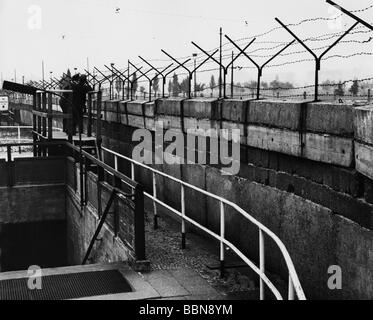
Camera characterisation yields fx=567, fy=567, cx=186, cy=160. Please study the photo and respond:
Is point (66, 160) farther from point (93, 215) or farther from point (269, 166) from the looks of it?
point (269, 166)

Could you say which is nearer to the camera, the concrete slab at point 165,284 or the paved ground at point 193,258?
the concrete slab at point 165,284

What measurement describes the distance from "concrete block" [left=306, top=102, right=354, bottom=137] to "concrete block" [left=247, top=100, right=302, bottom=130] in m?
0.31

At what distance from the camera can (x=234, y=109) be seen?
9125 millimetres

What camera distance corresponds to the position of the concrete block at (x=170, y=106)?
11.7 m

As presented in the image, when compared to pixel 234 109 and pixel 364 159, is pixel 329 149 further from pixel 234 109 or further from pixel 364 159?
pixel 234 109

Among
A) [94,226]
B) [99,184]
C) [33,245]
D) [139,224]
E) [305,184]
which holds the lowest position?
[33,245]

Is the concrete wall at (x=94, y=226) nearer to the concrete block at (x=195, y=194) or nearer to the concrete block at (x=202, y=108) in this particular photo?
the concrete block at (x=195, y=194)

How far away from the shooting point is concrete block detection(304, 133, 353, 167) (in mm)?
6160

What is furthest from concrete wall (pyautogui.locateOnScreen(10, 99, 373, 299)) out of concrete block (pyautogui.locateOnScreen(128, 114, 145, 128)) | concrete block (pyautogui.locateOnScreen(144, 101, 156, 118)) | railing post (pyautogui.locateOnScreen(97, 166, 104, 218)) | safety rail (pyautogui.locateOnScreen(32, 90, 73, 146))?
safety rail (pyautogui.locateOnScreen(32, 90, 73, 146))

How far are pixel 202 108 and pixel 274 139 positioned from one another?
281 centimetres

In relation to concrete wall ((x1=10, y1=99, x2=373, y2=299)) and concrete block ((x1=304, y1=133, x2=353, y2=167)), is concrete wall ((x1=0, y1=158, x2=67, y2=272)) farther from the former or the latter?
concrete block ((x1=304, y1=133, x2=353, y2=167))

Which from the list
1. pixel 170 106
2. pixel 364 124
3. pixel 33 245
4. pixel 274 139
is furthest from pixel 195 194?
pixel 33 245

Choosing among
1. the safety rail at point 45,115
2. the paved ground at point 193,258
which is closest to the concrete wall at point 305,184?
the paved ground at point 193,258

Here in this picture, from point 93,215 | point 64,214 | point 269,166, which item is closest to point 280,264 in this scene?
point 269,166
